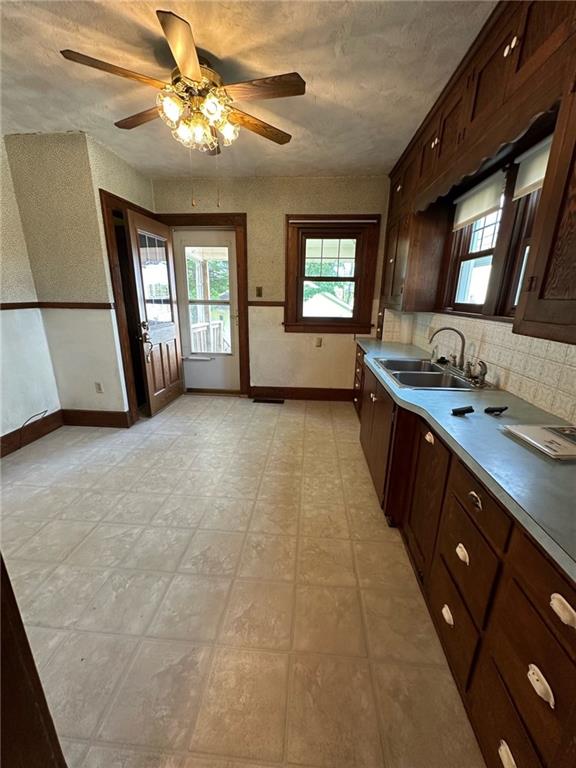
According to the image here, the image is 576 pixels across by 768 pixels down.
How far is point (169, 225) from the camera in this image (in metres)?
3.63

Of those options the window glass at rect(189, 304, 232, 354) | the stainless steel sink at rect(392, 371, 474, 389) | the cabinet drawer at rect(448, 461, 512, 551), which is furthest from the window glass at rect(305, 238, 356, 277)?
the cabinet drawer at rect(448, 461, 512, 551)

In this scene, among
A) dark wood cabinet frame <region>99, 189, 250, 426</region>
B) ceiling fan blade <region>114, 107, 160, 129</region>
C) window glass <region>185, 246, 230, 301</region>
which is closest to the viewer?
ceiling fan blade <region>114, 107, 160, 129</region>

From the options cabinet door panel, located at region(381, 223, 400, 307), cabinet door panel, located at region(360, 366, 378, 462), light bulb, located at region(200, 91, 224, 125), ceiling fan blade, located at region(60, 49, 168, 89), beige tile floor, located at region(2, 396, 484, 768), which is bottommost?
beige tile floor, located at region(2, 396, 484, 768)

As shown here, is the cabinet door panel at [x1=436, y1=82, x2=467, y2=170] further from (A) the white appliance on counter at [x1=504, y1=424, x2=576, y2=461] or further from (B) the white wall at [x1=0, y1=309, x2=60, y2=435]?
(B) the white wall at [x1=0, y1=309, x2=60, y2=435]

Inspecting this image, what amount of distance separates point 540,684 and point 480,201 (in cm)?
245

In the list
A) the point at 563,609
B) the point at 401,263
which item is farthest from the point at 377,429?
the point at 401,263

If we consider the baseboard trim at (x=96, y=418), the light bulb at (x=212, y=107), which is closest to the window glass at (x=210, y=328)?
the baseboard trim at (x=96, y=418)

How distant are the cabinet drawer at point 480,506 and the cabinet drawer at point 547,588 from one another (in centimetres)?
5

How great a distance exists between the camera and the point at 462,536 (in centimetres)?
108

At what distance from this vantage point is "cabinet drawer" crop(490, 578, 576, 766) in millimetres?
635

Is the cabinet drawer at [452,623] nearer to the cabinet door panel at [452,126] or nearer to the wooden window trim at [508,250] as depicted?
the wooden window trim at [508,250]

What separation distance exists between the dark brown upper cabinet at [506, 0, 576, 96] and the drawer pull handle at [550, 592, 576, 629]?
163cm

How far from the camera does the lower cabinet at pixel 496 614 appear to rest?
65 centimetres

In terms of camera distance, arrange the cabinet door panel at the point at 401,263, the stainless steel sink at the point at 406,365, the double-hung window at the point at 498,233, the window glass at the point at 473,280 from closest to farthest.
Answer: the double-hung window at the point at 498,233
the window glass at the point at 473,280
the stainless steel sink at the point at 406,365
the cabinet door panel at the point at 401,263
